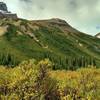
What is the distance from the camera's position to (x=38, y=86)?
296 feet

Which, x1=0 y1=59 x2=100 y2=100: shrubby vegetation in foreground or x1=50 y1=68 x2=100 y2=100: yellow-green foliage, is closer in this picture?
x1=0 y1=59 x2=100 y2=100: shrubby vegetation in foreground

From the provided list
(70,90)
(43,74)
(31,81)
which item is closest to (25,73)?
(31,81)

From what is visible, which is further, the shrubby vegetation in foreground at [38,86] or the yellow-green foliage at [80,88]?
the yellow-green foliage at [80,88]

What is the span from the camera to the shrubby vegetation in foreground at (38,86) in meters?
85.1

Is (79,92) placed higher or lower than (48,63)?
lower

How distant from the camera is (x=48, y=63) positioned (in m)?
92.6

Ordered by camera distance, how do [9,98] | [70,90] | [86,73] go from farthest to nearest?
1. [86,73]
2. [70,90]
3. [9,98]

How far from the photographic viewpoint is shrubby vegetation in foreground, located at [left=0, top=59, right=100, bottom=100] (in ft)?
279

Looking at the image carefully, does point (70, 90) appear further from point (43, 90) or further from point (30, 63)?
point (30, 63)

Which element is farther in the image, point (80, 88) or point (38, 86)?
point (80, 88)

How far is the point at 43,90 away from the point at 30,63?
26.1 ft

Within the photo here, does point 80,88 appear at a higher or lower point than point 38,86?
lower

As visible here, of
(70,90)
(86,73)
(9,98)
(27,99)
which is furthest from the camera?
(86,73)

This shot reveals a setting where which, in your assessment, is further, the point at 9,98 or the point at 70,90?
the point at 70,90
